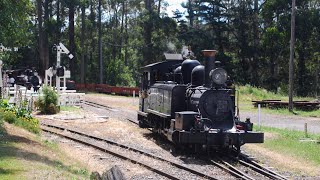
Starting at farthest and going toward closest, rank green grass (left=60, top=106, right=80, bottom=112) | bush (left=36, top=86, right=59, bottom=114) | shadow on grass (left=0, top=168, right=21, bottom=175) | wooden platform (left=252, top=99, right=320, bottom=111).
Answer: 1. wooden platform (left=252, top=99, right=320, bottom=111)
2. green grass (left=60, top=106, right=80, bottom=112)
3. bush (left=36, top=86, right=59, bottom=114)
4. shadow on grass (left=0, top=168, right=21, bottom=175)

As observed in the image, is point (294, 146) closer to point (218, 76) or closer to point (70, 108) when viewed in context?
point (218, 76)

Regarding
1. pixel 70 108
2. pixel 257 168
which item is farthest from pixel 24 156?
pixel 70 108

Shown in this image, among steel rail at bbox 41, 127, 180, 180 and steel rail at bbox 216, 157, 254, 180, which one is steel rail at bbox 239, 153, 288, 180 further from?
steel rail at bbox 41, 127, 180, 180

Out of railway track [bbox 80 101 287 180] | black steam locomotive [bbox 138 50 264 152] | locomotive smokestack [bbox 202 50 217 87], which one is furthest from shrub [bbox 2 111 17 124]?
railway track [bbox 80 101 287 180]

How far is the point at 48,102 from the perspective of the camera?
2448 cm

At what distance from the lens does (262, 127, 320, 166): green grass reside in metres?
14.6

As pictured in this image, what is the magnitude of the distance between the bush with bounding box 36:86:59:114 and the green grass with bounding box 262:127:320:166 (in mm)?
10796

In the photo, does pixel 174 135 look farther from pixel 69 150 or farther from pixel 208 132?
pixel 69 150

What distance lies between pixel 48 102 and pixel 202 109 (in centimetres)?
1213

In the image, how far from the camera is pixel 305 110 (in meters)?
33.0

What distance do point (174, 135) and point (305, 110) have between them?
2080 centimetres

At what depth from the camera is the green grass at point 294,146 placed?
14625 mm

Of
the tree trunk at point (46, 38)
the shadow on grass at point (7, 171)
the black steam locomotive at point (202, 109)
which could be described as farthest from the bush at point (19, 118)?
the tree trunk at point (46, 38)

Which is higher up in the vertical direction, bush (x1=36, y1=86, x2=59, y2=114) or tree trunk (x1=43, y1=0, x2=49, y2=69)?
tree trunk (x1=43, y1=0, x2=49, y2=69)
